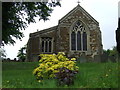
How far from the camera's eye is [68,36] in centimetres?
3164

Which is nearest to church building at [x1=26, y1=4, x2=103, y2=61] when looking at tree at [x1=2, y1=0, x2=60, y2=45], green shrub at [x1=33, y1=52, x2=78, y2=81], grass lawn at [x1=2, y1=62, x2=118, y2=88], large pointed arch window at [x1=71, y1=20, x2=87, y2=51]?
large pointed arch window at [x1=71, y1=20, x2=87, y2=51]

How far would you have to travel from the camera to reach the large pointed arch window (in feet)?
103

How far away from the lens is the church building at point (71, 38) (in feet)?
102

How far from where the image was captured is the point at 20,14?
19672 millimetres

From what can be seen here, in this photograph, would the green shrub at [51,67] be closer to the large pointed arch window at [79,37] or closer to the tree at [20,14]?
the tree at [20,14]

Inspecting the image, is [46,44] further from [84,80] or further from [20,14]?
[84,80]

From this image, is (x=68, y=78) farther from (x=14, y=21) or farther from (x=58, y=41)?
(x=58, y=41)

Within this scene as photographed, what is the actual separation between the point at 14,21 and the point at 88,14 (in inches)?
656

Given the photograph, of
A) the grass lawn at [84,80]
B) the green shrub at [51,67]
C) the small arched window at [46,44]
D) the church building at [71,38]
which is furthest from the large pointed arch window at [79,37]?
the green shrub at [51,67]

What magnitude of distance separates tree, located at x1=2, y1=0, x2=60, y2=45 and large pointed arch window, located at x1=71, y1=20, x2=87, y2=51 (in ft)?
39.7

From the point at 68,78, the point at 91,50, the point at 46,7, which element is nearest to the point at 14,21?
the point at 46,7

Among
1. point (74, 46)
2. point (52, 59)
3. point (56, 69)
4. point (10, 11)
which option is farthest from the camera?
point (74, 46)

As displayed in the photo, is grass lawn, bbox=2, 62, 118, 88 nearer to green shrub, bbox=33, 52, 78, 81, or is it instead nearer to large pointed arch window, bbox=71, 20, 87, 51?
green shrub, bbox=33, 52, 78, 81

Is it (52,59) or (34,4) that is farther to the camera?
(34,4)
